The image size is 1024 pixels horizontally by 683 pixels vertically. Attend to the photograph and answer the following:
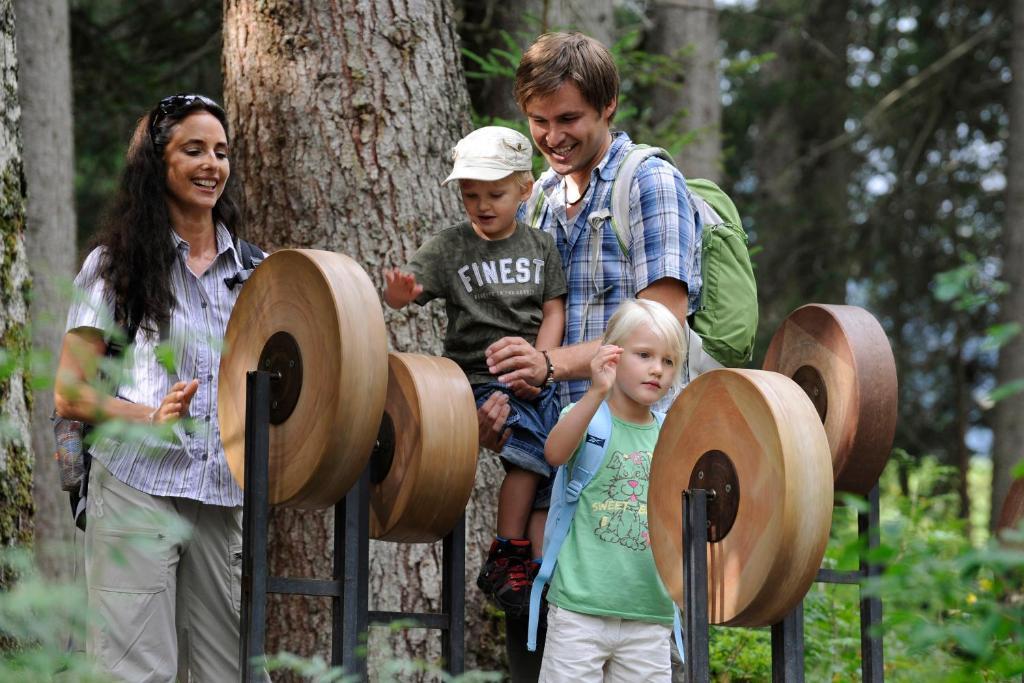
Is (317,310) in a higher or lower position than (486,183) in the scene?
lower

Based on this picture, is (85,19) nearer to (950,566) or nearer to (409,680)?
(409,680)

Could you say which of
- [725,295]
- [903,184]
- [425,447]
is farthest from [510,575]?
[903,184]

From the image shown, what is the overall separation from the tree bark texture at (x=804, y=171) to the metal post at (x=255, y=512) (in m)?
10.1

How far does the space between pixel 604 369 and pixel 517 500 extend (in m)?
0.61

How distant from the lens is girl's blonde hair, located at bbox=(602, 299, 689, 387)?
3.49 meters

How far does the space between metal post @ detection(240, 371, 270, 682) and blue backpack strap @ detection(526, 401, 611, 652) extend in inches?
30.1

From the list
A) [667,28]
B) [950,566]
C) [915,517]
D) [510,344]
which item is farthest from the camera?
[667,28]

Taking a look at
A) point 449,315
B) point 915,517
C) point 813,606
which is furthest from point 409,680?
point 915,517

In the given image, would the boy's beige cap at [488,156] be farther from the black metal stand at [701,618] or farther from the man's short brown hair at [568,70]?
the black metal stand at [701,618]

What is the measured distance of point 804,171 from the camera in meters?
16.1

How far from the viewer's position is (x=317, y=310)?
3.22 meters

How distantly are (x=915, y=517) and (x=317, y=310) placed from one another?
5.87m

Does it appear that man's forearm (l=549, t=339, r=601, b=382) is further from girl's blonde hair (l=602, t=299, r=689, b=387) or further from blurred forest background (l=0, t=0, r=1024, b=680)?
blurred forest background (l=0, t=0, r=1024, b=680)

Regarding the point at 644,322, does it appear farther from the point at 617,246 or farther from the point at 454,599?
the point at 454,599
